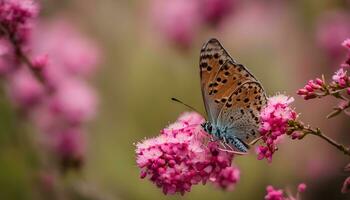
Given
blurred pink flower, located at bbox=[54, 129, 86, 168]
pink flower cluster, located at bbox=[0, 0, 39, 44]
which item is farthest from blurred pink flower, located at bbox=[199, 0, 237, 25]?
pink flower cluster, located at bbox=[0, 0, 39, 44]

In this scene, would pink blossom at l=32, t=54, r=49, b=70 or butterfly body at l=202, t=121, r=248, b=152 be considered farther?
pink blossom at l=32, t=54, r=49, b=70

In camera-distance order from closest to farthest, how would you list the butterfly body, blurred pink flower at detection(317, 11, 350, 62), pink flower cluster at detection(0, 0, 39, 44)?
the butterfly body
pink flower cluster at detection(0, 0, 39, 44)
blurred pink flower at detection(317, 11, 350, 62)

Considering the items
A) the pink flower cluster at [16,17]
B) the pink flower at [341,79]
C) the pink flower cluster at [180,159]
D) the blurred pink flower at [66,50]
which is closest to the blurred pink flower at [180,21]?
the blurred pink flower at [66,50]

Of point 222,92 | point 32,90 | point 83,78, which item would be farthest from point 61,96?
point 222,92

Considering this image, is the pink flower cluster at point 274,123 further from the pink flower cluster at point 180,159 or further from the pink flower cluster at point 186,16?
the pink flower cluster at point 186,16

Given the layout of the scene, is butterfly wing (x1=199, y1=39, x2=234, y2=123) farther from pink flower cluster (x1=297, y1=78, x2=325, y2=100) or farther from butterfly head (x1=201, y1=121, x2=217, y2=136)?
pink flower cluster (x1=297, y1=78, x2=325, y2=100)

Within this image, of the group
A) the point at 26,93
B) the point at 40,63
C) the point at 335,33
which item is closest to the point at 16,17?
the point at 40,63
